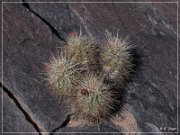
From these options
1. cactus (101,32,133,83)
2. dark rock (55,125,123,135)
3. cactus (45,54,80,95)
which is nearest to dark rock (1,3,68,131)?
dark rock (55,125,123,135)

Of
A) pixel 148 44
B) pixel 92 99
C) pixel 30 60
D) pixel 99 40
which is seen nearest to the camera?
pixel 92 99

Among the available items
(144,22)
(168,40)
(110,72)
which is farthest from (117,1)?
(110,72)

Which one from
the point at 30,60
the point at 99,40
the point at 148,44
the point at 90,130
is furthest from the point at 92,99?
the point at 148,44

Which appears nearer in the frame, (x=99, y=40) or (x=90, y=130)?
(x=90, y=130)

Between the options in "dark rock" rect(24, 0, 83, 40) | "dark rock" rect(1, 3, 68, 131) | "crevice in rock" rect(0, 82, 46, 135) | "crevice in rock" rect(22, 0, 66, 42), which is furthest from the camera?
"dark rock" rect(24, 0, 83, 40)

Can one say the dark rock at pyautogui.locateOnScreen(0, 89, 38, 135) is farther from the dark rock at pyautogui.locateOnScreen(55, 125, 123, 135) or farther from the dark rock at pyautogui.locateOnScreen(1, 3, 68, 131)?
the dark rock at pyautogui.locateOnScreen(55, 125, 123, 135)

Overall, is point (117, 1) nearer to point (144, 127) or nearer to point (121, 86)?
point (121, 86)

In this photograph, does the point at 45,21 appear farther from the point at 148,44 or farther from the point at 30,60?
the point at 148,44
